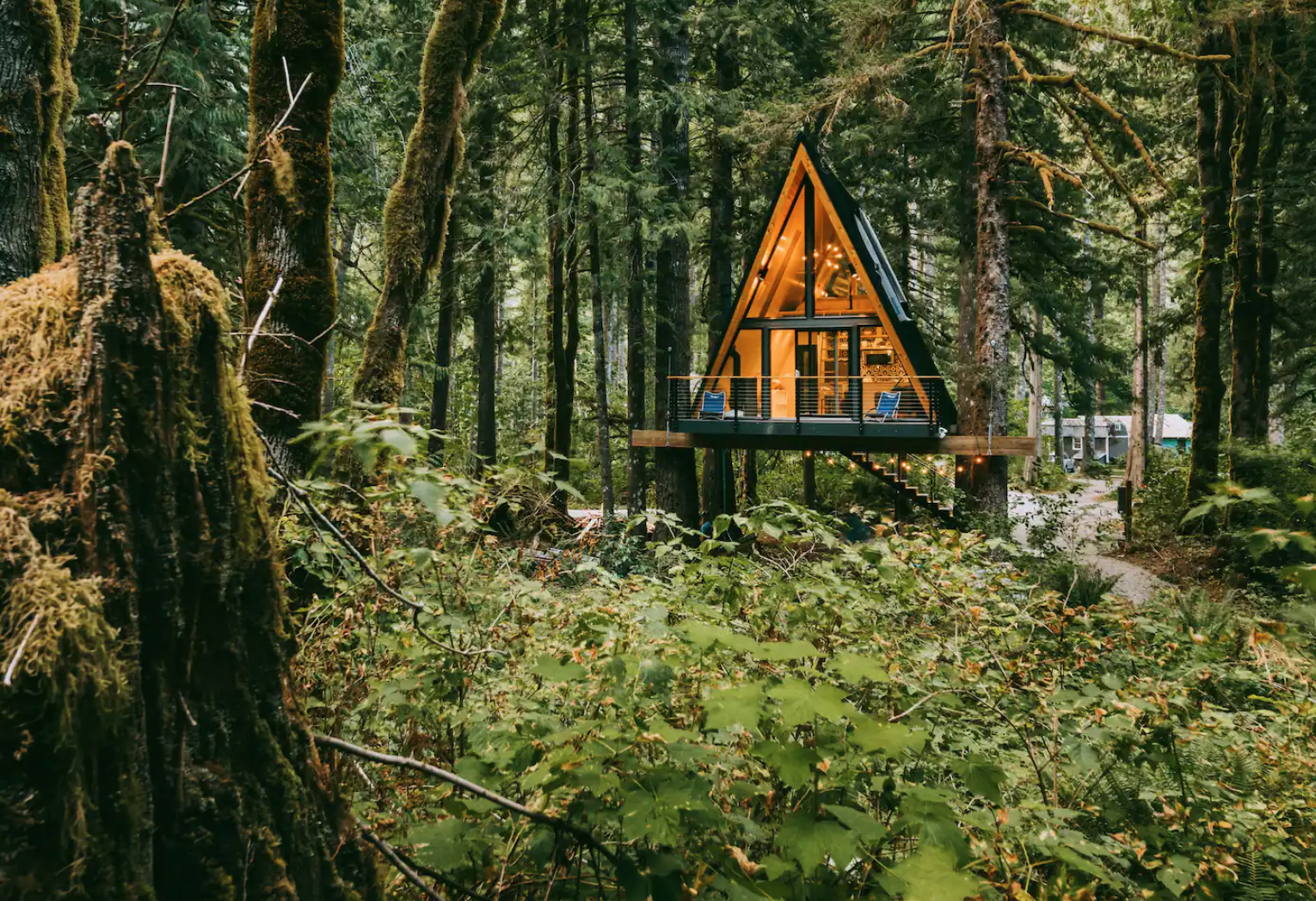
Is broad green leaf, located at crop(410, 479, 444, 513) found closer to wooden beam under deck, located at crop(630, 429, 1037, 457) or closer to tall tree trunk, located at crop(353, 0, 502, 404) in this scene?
tall tree trunk, located at crop(353, 0, 502, 404)

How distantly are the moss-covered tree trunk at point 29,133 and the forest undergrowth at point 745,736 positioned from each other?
1.90 m

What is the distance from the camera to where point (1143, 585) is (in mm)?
11938

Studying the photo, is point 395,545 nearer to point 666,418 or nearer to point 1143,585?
point 666,418

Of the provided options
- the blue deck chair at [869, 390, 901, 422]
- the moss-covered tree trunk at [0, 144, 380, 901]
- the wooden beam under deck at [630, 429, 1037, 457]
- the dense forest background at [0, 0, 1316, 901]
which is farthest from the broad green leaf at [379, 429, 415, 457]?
the blue deck chair at [869, 390, 901, 422]

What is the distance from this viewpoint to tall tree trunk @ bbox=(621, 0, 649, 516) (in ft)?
42.0

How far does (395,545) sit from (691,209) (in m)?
10.9

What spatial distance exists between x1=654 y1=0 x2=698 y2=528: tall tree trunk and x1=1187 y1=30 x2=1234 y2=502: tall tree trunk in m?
10.4

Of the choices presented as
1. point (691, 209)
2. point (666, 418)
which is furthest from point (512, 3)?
point (666, 418)

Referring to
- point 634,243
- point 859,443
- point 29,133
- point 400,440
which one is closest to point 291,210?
point 29,133

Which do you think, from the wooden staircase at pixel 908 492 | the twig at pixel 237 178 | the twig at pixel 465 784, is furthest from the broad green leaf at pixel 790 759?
the wooden staircase at pixel 908 492

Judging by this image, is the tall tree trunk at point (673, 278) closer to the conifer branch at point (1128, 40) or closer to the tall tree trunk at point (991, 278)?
the tall tree trunk at point (991, 278)

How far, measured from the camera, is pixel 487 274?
15.7 m

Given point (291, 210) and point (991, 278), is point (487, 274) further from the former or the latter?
point (291, 210)

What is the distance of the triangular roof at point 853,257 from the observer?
1223cm
